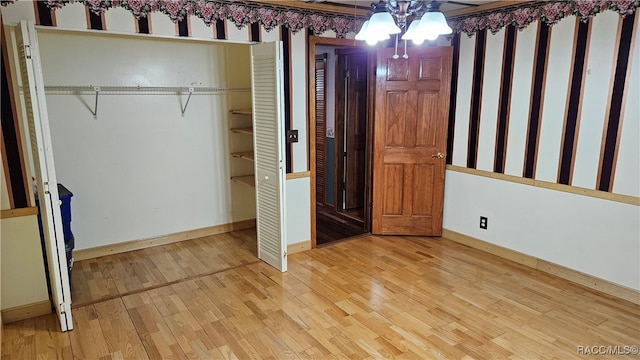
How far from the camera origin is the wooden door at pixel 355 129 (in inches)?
200

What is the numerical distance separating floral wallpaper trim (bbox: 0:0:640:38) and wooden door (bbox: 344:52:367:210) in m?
0.99

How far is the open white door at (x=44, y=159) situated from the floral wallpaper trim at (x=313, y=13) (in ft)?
1.92

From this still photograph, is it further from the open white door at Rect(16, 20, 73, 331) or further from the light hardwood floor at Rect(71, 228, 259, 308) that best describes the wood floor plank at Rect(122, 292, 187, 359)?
the open white door at Rect(16, 20, 73, 331)

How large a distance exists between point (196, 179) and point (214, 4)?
73.7 inches

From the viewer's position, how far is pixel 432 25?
2.26 metres

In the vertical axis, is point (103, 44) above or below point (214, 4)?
below

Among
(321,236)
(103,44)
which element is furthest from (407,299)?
(103,44)

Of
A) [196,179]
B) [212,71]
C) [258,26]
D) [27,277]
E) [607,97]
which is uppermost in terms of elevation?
[258,26]

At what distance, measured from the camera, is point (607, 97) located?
3.13 meters

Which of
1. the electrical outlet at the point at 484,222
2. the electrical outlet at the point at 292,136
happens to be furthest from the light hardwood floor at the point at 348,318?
the electrical outlet at the point at 292,136

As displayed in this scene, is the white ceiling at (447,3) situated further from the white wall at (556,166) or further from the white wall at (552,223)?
the white wall at (552,223)

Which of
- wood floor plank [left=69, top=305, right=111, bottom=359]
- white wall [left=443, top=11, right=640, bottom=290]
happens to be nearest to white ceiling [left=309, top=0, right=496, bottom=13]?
white wall [left=443, top=11, right=640, bottom=290]

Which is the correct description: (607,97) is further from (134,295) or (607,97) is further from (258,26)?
(134,295)

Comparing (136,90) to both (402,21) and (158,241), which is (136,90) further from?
(402,21)
